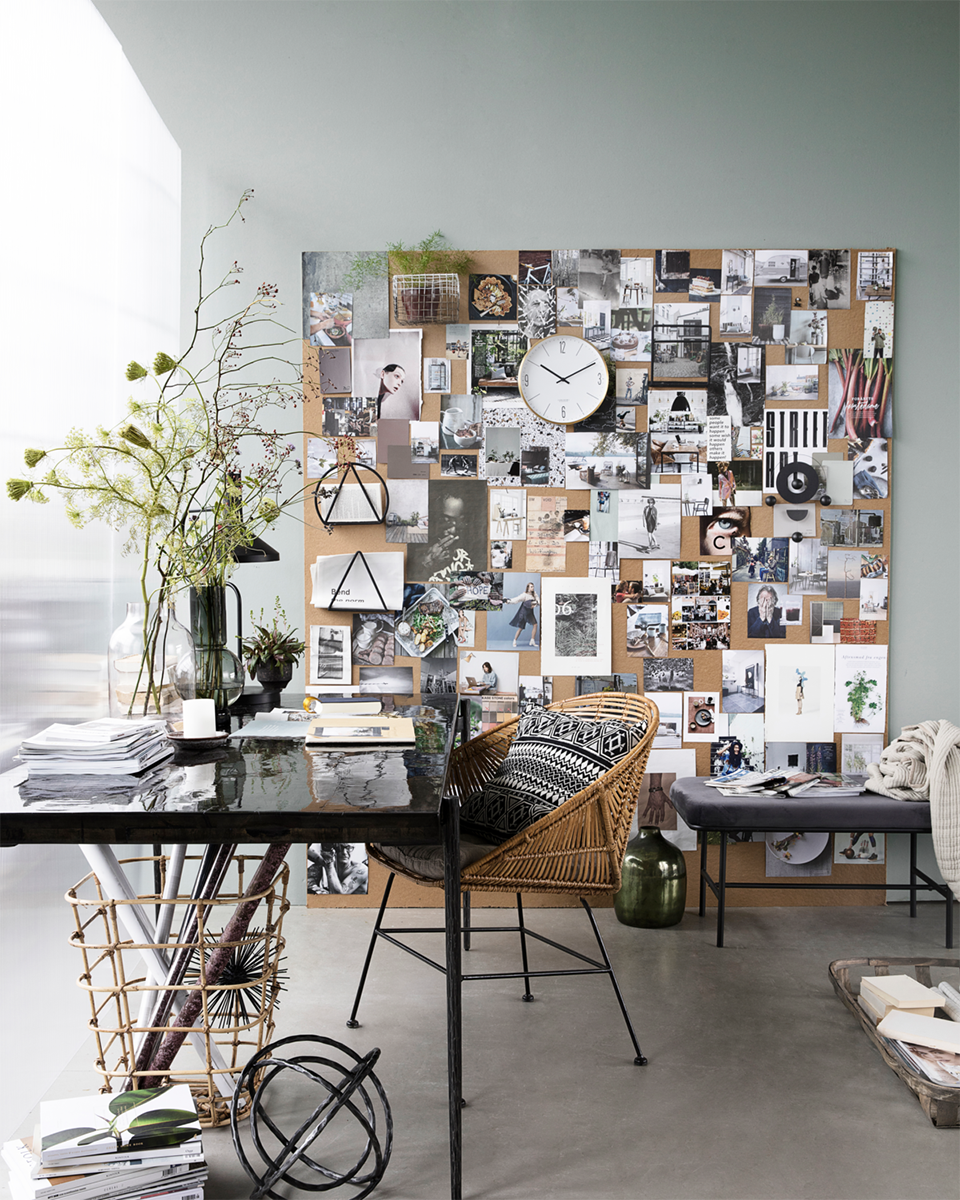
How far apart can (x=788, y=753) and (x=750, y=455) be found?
40.6 inches

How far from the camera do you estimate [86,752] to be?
165 cm

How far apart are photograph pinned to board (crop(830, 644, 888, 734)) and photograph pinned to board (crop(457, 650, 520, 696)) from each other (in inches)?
43.5

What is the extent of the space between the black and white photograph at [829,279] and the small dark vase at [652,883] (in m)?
1.86

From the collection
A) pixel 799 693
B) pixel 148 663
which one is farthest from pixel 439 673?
pixel 148 663

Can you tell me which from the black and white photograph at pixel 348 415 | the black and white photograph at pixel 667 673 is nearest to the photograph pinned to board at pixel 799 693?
the black and white photograph at pixel 667 673

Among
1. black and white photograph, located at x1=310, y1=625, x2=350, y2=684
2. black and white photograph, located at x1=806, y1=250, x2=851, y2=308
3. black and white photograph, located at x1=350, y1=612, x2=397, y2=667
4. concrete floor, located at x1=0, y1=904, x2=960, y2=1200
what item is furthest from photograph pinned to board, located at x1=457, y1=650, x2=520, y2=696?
black and white photograph, located at x1=806, y1=250, x2=851, y2=308

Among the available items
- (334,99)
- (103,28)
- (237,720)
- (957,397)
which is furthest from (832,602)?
(103,28)

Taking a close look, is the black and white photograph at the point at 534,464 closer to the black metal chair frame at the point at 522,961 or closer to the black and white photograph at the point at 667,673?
the black and white photograph at the point at 667,673

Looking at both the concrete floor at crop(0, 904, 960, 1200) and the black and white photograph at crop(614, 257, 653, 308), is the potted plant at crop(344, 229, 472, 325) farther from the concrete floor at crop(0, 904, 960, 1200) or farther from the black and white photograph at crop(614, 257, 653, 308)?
the concrete floor at crop(0, 904, 960, 1200)

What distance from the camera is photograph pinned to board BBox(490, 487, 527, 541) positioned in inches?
133

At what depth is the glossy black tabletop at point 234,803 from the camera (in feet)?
4.87

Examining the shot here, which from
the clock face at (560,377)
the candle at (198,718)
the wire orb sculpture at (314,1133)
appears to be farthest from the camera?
the clock face at (560,377)

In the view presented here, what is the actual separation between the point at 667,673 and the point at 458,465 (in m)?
1.01

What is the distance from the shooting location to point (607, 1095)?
216 centimetres
